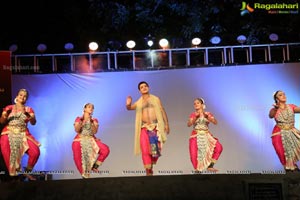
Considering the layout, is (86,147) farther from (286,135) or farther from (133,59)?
(286,135)

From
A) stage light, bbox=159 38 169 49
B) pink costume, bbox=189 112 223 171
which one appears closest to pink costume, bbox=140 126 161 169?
pink costume, bbox=189 112 223 171

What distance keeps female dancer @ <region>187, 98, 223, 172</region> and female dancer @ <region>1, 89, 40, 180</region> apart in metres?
2.82

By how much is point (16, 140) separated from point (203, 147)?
10.7 feet

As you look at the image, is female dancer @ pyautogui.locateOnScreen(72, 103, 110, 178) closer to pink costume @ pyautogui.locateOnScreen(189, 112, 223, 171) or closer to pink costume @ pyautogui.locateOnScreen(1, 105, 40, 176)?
pink costume @ pyautogui.locateOnScreen(1, 105, 40, 176)

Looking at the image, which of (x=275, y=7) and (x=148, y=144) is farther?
(x=275, y=7)

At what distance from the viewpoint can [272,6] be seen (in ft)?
36.1

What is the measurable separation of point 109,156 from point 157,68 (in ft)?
6.04

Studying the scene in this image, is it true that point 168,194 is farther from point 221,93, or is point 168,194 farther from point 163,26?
point 163,26

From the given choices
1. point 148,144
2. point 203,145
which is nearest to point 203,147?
point 203,145

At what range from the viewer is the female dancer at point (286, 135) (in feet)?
26.7

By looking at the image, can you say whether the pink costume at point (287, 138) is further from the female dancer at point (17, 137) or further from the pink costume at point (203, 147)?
the female dancer at point (17, 137)

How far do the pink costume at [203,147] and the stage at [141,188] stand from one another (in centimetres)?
90

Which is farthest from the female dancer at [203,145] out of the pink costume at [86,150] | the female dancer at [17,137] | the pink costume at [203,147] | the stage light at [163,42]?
the female dancer at [17,137]

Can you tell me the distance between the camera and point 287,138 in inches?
321
